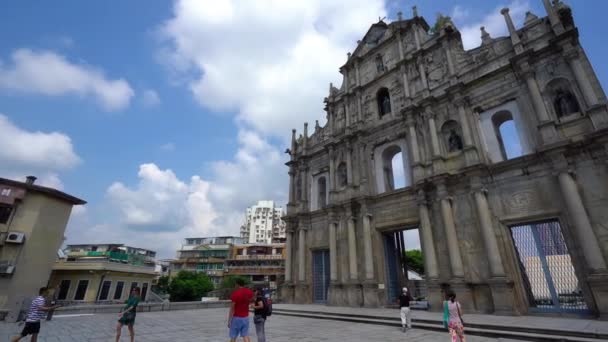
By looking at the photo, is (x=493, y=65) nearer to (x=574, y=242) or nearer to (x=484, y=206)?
(x=484, y=206)

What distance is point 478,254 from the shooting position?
11672mm

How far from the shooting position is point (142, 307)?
587 inches

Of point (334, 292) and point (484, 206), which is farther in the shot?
point (334, 292)

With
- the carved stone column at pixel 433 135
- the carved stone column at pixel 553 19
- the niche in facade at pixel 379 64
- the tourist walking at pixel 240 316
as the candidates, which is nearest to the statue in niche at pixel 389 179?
the carved stone column at pixel 433 135

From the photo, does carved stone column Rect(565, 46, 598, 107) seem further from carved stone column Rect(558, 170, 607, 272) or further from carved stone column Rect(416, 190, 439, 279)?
carved stone column Rect(416, 190, 439, 279)

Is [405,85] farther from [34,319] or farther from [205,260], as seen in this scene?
[205,260]

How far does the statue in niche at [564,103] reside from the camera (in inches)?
436

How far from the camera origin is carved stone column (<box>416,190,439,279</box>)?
12547mm

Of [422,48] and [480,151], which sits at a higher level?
[422,48]

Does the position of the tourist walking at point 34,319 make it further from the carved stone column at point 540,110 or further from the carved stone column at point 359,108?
the carved stone column at point 359,108

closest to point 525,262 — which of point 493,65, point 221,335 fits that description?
point 493,65

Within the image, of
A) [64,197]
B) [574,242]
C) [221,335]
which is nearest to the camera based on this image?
[221,335]

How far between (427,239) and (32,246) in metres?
22.8

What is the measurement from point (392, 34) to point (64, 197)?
80.1ft
